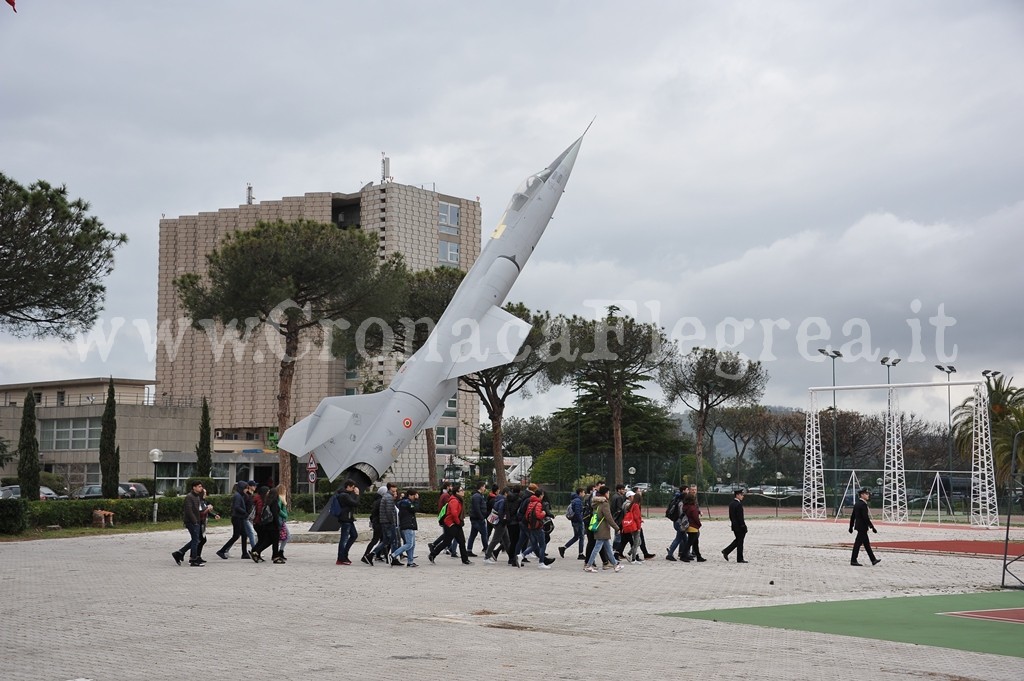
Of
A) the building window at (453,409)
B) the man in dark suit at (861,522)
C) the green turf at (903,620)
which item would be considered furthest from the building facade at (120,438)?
the green turf at (903,620)

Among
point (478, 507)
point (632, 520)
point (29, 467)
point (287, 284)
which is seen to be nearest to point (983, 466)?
point (632, 520)

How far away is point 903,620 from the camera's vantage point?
11797 mm

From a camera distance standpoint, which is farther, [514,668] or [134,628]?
[134,628]

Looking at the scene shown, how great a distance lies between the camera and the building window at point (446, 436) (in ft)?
255

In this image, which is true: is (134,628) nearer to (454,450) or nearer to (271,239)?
(271,239)

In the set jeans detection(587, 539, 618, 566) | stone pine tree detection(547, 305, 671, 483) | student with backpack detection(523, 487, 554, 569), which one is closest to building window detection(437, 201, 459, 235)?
stone pine tree detection(547, 305, 671, 483)

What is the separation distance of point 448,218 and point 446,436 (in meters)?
17.0

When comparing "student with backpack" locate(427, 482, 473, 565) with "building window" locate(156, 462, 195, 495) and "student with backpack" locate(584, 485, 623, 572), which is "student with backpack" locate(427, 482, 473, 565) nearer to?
"student with backpack" locate(584, 485, 623, 572)

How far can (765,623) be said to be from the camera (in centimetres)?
1137

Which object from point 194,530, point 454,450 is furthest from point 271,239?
point 454,450

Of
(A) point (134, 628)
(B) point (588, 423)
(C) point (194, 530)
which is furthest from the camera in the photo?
(B) point (588, 423)

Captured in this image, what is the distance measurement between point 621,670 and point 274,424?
2993 inches

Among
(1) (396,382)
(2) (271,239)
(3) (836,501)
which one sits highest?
(2) (271,239)

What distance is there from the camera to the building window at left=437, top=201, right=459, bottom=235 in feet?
262
